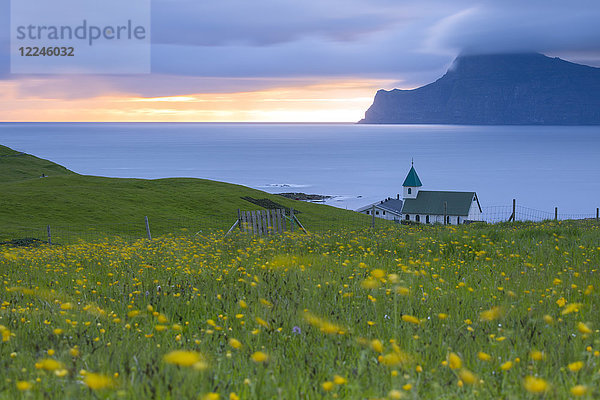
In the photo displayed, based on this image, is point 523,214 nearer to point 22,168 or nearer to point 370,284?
point 22,168

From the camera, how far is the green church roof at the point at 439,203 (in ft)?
292

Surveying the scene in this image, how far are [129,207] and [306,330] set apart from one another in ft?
150

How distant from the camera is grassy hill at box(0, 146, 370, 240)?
4044cm

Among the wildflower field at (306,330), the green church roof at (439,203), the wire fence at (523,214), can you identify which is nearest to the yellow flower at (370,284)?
the wildflower field at (306,330)

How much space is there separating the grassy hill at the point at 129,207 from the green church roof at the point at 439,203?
3560 centimetres

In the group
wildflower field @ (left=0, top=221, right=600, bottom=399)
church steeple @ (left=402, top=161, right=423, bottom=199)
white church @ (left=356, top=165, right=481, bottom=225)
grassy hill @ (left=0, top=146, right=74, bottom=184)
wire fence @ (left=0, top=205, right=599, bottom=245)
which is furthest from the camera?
church steeple @ (left=402, top=161, right=423, bottom=199)

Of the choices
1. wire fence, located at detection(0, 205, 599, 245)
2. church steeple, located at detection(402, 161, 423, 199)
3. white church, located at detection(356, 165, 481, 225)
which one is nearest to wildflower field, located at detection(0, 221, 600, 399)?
wire fence, located at detection(0, 205, 599, 245)

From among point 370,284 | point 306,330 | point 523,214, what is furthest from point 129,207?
point 523,214

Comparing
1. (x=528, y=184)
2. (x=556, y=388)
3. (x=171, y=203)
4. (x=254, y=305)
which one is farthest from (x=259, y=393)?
(x=528, y=184)

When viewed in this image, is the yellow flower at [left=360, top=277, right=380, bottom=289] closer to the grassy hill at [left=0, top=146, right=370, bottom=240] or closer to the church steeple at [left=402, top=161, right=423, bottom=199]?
the grassy hill at [left=0, top=146, right=370, bottom=240]

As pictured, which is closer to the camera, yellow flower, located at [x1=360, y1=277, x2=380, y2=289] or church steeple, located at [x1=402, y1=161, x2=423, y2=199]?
yellow flower, located at [x1=360, y1=277, x2=380, y2=289]

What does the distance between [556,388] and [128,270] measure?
6.75 metres

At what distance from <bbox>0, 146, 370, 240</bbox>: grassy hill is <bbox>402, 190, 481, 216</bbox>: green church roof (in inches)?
1401

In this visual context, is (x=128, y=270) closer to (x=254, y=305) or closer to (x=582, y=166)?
(x=254, y=305)
